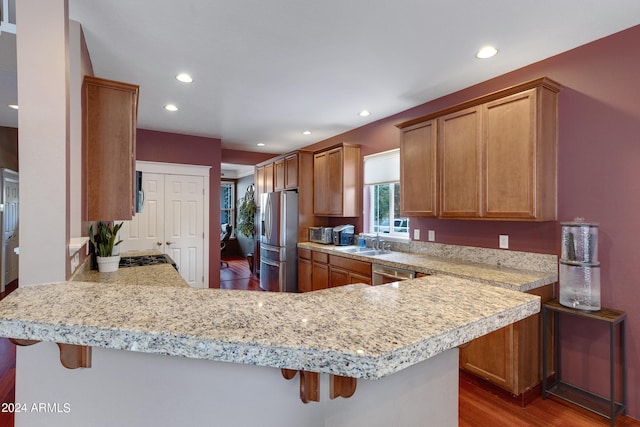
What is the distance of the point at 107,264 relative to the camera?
2.34 metres

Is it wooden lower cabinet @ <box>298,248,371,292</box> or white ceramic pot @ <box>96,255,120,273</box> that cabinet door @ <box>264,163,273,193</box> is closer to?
wooden lower cabinet @ <box>298,248,371,292</box>

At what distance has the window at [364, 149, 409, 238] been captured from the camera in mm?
3994

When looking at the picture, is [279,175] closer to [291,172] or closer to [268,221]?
[291,172]

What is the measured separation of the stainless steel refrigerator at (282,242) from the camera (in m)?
4.89

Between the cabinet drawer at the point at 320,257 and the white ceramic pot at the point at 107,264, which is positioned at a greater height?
the white ceramic pot at the point at 107,264

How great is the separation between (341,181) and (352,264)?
128cm

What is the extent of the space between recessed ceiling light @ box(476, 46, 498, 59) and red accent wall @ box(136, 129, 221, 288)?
407 centimetres

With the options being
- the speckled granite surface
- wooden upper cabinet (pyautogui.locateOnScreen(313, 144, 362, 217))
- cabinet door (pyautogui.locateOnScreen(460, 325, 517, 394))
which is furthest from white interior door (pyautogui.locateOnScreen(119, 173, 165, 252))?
cabinet door (pyautogui.locateOnScreen(460, 325, 517, 394))

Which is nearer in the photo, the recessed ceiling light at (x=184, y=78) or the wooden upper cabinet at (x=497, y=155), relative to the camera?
the wooden upper cabinet at (x=497, y=155)

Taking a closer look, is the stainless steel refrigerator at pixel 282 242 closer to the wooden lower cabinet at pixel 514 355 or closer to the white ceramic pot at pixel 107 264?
the white ceramic pot at pixel 107 264

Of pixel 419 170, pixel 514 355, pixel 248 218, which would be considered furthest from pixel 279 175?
pixel 514 355

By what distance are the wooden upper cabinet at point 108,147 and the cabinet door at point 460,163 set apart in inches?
102

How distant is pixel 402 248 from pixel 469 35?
2327mm

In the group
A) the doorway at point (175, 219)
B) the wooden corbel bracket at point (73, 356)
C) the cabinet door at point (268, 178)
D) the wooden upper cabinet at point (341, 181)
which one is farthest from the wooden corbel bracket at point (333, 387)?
the cabinet door at point (268, 178)
